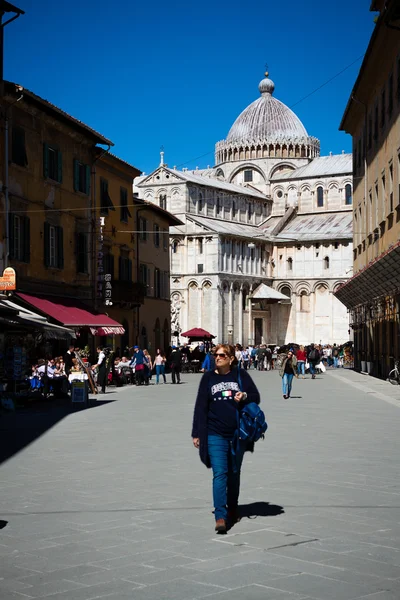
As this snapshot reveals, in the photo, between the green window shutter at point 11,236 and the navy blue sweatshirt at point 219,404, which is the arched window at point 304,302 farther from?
the navy blue sweatshirt at point 219,404

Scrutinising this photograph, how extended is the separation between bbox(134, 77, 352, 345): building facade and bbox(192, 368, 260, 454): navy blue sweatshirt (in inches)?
3355

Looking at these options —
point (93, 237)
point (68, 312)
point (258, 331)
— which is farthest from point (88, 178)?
point (258, 331)

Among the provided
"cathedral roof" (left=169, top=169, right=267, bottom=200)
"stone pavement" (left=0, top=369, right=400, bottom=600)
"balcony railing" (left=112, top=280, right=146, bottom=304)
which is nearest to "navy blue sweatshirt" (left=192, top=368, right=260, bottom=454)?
"stone pavement" (left=0, top=369, right=400, bottom=600)

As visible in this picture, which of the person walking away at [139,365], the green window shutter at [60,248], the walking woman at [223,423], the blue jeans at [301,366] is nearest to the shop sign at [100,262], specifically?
Answer: the green window shutter at [60,248]

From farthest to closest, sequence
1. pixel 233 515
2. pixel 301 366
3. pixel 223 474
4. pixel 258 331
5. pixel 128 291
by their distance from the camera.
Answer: pixel 258 331 → pixel 301 366 → pixel 128 291 → pixel 233 515 → pixel 223 474

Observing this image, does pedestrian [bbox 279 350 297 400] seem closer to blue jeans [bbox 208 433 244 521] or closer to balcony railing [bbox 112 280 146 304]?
blue jeans [bbox 208 433 244 521]

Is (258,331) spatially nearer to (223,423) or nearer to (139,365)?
(139,365)

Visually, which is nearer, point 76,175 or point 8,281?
point 8,281

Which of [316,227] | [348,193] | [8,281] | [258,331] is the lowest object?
[8,281]

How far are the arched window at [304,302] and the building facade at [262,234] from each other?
0.35 feet

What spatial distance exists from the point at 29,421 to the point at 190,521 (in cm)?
1129

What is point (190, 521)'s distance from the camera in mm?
8016

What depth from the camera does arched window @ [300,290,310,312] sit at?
107 meters

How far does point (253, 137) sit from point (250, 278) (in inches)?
910
